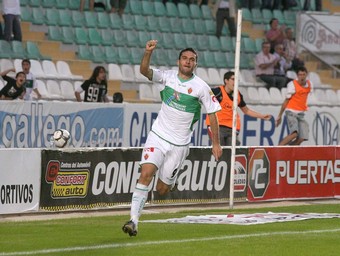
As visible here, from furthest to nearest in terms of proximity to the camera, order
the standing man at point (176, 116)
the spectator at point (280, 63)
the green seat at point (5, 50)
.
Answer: the spectator at point (280, 63), the green seat at point (5, 50), the standing man at point (176, 116)

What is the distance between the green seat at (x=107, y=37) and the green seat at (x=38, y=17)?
172cm

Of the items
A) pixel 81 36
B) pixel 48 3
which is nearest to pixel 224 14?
pixel 81 36

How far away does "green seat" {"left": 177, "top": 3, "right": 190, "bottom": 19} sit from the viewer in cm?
3238

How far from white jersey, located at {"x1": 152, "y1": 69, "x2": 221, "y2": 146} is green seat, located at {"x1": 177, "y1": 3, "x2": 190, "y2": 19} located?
741 inches

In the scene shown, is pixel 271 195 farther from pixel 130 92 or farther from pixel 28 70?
pixel 130 92

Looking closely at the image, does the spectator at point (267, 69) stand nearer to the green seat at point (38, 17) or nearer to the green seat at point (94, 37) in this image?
the green seat at point (94, 37)

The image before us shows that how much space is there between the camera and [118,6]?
3039 cm

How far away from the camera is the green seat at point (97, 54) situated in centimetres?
2909

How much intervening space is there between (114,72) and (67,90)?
2.44 meters

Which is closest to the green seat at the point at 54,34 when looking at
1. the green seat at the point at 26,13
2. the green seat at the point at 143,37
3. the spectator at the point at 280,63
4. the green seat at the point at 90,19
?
the green seat at the point at 26,13

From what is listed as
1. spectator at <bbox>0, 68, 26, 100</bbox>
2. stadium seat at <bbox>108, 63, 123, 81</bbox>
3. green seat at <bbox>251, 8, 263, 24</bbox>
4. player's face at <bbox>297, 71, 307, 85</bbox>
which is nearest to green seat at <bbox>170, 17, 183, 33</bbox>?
green seat at <bbox>251, 8, 263, 24</bbox>

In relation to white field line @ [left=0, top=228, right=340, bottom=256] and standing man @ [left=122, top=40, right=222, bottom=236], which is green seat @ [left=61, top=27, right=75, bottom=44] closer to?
white field line @ [left=0, top=228, right=340, bottom=256]

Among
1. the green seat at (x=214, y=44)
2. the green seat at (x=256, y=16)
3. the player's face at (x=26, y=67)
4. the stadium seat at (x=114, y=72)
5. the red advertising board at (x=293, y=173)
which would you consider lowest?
the red advertising board at (x=293, y=173)

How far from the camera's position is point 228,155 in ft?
63.5
